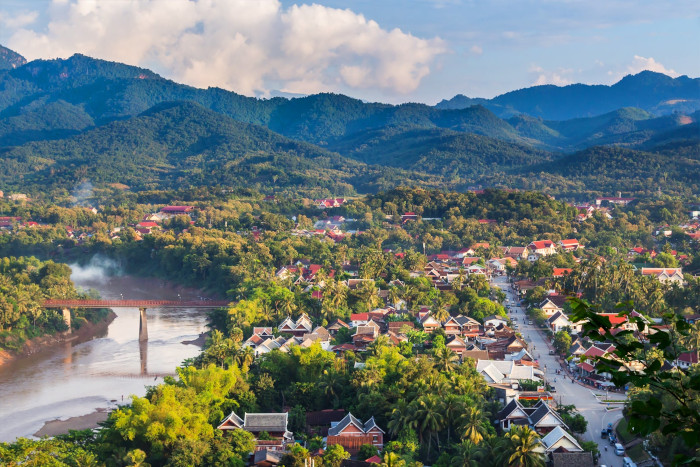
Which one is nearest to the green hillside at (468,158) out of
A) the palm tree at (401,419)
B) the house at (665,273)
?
the house at (665,273)

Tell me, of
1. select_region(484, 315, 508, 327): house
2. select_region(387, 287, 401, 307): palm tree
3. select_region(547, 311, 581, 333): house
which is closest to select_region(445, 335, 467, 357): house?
select_region(484, 315, 508, 327): house

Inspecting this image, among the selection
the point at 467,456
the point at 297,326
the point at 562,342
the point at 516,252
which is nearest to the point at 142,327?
the point at 297,326

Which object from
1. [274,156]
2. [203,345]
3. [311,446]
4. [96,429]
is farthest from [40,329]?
[274,156]

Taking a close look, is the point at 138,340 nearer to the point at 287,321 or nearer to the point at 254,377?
the point at 287,321

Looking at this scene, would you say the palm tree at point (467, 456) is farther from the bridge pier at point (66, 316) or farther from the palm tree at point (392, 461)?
the bridge pier at point (66, 316)

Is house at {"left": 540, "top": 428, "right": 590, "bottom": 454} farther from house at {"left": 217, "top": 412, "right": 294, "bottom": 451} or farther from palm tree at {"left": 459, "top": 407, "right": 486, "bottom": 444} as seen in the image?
house at {"left": 217, "top": 412, "right": 294, "bottom": 451}

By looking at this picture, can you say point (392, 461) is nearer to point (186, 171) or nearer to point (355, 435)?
point (355, 435)

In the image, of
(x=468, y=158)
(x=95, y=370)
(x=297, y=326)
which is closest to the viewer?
(x=95, y=370)
